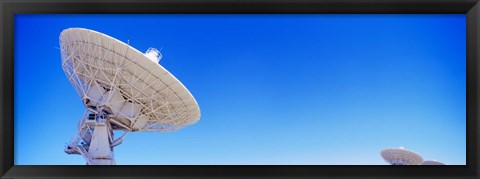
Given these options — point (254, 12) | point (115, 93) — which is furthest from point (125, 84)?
point (254, 12)

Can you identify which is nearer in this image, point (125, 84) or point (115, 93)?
point (125, 84)

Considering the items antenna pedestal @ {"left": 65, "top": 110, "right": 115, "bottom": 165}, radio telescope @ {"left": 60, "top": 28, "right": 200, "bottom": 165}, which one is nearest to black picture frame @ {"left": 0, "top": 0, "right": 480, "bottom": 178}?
radio telescope @ {"left": 60, "top": 28, "right": 200, "bottom": 165}

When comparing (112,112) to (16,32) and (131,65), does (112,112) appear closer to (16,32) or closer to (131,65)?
(131,65)

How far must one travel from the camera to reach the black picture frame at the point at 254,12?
438 centimetres

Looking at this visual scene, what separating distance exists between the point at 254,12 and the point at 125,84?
24.3 ft

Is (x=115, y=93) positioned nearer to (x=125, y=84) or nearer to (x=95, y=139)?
(x=125, y=84)

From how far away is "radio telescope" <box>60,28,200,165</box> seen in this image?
31.3 feet

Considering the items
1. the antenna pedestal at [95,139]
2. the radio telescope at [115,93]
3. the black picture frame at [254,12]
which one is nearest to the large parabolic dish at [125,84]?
the radio telescope at [115,93]

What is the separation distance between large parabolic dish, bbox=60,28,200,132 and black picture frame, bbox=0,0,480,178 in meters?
3.64

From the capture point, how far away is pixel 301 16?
4.64m

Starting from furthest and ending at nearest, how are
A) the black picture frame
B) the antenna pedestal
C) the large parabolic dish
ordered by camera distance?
the antenna pedestal < the large parabolic dish < the black picture frame

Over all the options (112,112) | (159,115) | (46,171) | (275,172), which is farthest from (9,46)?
(112,112)

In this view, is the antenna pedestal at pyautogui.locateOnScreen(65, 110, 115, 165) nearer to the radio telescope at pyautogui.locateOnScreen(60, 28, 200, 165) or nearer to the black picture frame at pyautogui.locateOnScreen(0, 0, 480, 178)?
the radio telescope at pyautogui.locateOnScreen(60, 28, 200, 165)

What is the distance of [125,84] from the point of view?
37.1 ft
